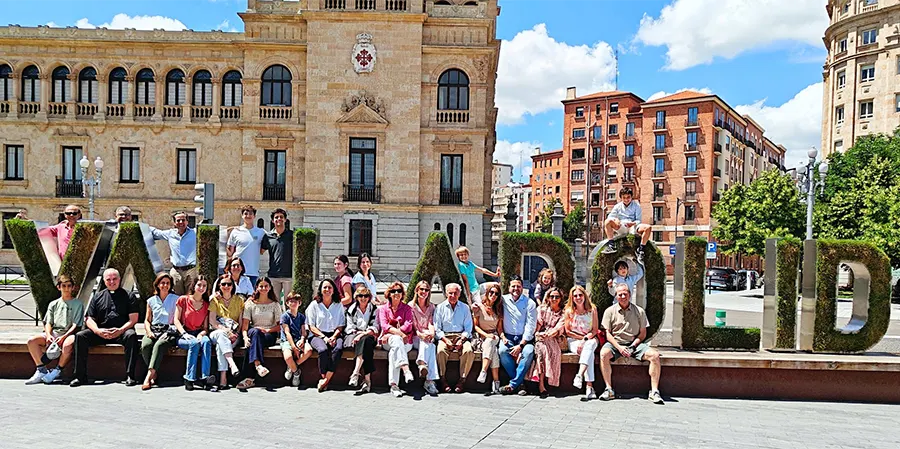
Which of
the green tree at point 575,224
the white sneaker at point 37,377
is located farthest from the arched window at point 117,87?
the green tree at point 575,224

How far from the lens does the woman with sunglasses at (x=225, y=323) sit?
9047mm

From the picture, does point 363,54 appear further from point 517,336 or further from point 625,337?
point 625,337

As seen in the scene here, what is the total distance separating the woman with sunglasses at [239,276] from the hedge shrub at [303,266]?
80cm

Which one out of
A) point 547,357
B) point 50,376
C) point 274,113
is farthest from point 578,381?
point 274,113

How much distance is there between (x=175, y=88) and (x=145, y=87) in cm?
173

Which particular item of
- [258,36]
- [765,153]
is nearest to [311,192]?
[258,36]

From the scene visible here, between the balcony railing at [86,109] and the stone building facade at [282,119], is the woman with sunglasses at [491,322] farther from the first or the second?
the balcony railing at [86,109]

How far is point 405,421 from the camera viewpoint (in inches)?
298

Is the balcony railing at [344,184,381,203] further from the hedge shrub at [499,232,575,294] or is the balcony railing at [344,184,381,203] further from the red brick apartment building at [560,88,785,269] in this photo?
the red brick apartment building at [560,88,785,269]

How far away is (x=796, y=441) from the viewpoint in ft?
23.2

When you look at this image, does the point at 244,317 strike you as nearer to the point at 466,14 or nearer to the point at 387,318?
the point at 387,318

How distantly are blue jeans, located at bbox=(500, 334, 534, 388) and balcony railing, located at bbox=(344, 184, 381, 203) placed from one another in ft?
89.1

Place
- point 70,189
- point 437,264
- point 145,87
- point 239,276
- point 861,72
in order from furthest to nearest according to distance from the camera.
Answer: point 861,72 → point 70,189 → point 145,87 → point 437,264 → point 239,276

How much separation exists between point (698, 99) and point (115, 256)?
238 feet
